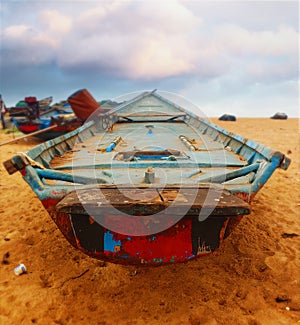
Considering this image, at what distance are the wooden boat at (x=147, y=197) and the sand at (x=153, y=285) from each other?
1.65 feet

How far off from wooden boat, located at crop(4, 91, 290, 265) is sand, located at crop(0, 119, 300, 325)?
50 centimetres

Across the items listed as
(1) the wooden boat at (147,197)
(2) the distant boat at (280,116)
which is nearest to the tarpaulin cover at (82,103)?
(1) the wooden boat at (147,197)

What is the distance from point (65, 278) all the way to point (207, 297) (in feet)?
4.18

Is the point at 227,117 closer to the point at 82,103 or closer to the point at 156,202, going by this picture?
the point at 82,103

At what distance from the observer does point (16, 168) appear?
2.08m

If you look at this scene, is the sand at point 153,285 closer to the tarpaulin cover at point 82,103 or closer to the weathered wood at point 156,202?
the weathered wood at point 156,202

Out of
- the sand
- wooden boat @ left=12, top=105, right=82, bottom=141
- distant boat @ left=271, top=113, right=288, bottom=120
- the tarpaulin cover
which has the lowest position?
distant boat @ left=271, top=113, right=288, bottom=120

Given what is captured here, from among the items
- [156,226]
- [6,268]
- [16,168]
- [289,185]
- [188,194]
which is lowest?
[289,185]

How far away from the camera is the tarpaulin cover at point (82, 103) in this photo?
800 cm

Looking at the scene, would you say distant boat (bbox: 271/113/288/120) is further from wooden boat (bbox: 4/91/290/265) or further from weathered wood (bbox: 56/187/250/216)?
weathered wood (bbox: 56/187/250/216)

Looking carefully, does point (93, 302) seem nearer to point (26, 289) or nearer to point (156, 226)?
point (26, 289)

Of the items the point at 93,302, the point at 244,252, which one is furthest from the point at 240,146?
the point at 93,302

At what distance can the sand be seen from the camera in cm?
199

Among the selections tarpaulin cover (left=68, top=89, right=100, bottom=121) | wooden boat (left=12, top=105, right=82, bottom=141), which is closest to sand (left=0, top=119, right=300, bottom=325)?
tarpaulin cover (left=68, top=89, right=100, bottom=121)
